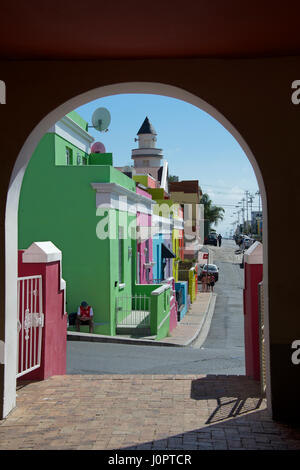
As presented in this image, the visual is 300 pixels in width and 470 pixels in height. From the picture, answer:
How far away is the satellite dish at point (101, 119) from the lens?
2281cm

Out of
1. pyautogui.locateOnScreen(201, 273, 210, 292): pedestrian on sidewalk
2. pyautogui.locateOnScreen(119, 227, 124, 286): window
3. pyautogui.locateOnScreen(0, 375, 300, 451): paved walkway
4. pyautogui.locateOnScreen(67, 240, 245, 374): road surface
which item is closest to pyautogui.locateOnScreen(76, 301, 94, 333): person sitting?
pyautogui.locateOnScreen(119, 227, 124, 286): window

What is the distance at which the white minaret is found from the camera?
58225 millimetres

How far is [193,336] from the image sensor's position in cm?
1939

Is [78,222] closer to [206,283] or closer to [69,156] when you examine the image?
[69,156]

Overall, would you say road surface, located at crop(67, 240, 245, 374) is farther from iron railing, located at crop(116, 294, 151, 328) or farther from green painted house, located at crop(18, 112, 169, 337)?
iron railing, located at crop(116, 294, 151, 328)

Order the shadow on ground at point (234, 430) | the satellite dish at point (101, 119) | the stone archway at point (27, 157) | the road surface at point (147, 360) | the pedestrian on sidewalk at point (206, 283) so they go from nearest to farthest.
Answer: the shadow on ground at point (234, 430), the stone archway at point (27, 157), the road surface at point (147, 360), the satellite dish at point (101, 119), the pedestrian on sidewalk at point (206, 283)

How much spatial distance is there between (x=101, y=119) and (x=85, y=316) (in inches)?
399

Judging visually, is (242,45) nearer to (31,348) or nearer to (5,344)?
(5,344)

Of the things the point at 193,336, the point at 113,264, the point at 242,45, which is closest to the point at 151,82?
the point at 242,45

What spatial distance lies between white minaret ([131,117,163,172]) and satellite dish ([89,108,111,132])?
34.9 meters

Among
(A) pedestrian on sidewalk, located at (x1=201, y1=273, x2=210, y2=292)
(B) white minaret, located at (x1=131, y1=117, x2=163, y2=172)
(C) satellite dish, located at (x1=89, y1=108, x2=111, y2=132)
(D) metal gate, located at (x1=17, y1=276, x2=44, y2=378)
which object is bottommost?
(A) pedestrian on sidewalk, located at (x1=201, y1=273, x2=210, y2=292)

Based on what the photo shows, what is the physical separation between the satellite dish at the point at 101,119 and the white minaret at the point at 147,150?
34886 mm

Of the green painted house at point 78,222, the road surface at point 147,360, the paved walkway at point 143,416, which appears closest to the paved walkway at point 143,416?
the paved walkway at point 143,416

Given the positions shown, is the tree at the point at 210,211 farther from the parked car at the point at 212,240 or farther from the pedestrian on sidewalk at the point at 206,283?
the pedestrian on sidewalk at the point at 206,283
